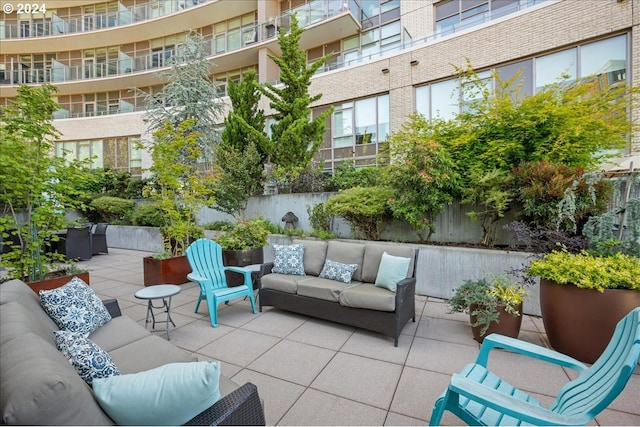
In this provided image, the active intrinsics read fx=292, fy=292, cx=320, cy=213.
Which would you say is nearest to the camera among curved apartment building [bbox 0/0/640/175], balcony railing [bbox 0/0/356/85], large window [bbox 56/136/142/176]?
curved apartment building [bbox 0/0/640/175]

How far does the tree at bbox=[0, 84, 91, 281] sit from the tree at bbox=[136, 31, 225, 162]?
18.6 ft

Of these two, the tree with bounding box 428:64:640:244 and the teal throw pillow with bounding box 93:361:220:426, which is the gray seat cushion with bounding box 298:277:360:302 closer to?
the teal throw pillow with bounding box 93:361:220:426

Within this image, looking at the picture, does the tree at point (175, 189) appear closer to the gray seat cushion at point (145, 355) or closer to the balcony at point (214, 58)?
the gray seat cushion at point (145, 355)

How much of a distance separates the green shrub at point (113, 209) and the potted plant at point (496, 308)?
1227cm

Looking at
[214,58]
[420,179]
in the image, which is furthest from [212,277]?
[214,58]

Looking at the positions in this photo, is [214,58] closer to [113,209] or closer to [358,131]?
[113,209]

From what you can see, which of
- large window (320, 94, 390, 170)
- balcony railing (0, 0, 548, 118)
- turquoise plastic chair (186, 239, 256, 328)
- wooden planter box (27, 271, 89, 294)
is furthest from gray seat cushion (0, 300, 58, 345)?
balcony railing (0, 0, 548, 118)

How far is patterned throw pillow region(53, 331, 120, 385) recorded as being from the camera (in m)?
1.55

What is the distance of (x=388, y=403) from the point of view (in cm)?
238

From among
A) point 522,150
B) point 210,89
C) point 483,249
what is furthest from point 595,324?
point 210,89

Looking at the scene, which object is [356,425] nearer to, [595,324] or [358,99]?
[595,324]

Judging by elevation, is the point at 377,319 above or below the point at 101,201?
below

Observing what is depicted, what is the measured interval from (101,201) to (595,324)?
14.6 meters

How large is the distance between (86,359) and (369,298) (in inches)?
106
